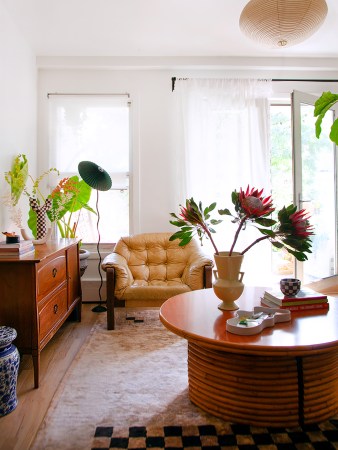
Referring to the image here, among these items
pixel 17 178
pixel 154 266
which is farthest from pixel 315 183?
pixel 17 178

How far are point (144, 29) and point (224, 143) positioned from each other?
140cm

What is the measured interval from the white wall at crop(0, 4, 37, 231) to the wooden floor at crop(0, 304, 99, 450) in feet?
3.51

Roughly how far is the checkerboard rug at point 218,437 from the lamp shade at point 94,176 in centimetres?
220

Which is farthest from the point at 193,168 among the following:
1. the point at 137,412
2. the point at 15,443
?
the point at 15,443

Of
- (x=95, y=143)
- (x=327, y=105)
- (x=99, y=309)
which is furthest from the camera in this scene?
(x=95, y=143)

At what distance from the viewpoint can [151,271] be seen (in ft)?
11.3

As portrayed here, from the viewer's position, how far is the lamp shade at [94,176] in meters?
3.38

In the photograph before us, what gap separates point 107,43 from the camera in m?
3.67

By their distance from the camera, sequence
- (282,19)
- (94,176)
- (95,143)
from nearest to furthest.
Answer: (282,19)
(94,176)
(95,143)

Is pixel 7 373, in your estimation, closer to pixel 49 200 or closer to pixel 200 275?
pixel 49 200

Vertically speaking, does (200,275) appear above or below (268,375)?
above

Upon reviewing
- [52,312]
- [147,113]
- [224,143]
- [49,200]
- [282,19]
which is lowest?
[52,312]

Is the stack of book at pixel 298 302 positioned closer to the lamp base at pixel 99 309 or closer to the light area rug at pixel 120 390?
the light area rug at pixel 120 390

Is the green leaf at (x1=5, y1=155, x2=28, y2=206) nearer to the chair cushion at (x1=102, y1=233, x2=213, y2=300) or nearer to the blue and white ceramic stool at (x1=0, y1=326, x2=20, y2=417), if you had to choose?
the chair cushion at (x1=102, y1=233, x2=213, y2=300)
